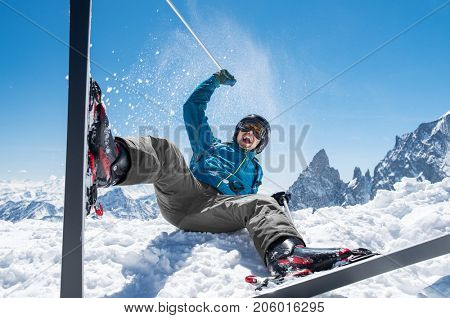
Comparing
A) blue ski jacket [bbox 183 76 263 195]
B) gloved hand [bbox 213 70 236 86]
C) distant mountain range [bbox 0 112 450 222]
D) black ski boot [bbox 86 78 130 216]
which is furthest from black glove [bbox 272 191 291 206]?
distant mountain range [bbox 0 112 450 222]

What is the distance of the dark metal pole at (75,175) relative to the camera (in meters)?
0.84

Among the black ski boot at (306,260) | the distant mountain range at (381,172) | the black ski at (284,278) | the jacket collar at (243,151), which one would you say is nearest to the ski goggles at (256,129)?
the jacket collar at (243,151)

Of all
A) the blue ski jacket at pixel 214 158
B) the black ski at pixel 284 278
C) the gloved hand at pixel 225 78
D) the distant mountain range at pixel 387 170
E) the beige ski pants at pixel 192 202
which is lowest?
the black ski at pixel 284 278

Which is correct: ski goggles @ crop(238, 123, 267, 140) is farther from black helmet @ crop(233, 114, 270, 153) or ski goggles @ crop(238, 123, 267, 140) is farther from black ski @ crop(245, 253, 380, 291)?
black ski @ crop(245, 253, 380, 291)

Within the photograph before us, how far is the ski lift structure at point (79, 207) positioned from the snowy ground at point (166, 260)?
8cm

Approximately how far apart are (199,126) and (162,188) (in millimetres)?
913

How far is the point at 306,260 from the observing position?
3.51ft

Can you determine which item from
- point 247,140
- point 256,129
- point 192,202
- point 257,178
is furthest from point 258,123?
point 192,202

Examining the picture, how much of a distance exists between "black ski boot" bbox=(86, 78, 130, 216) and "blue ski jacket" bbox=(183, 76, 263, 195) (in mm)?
881

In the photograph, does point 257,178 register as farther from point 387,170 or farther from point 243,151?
point 387,170

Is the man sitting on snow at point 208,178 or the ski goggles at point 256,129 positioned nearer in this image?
the man sitting on snow at point 208,178

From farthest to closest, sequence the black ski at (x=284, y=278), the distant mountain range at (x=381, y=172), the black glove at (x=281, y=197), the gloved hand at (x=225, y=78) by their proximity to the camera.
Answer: the distant mountain range at (x=381, y=172), the gloved hand at (x=225, y=78), the black glove at (x=281, y=197), the black ski at (x=284, y=278)

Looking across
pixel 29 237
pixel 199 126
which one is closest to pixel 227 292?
pixel 29 237

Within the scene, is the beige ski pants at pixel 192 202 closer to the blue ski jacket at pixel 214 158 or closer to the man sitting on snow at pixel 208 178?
Answer: the man sitting on snow at pixel 208 178
